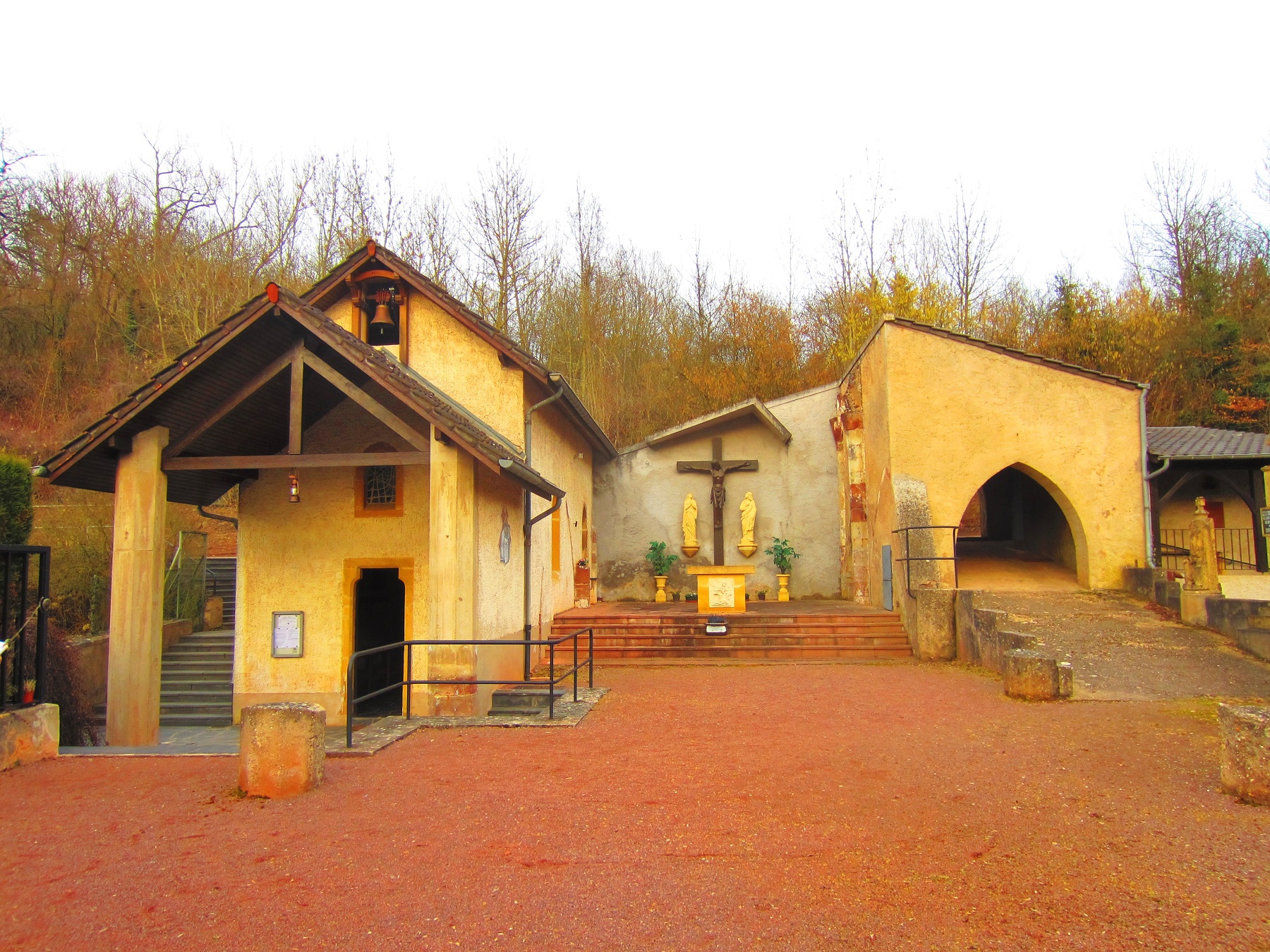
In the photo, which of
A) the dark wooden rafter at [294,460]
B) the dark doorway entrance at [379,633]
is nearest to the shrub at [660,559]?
the dark doorway entrance at [379,633]

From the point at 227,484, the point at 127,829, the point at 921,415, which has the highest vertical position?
the point at 921,415

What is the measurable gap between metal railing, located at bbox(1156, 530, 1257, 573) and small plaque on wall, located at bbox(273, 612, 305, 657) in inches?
628

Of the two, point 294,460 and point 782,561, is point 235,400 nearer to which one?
point 294,460

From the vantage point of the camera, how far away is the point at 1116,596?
1434 cm

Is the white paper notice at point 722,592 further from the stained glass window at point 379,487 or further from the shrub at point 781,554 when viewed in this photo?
the stained glass window at point 379,487

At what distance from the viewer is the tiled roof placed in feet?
54.3

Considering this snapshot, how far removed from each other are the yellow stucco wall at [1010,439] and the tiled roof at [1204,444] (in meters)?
2.37

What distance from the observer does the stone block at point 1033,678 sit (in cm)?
978

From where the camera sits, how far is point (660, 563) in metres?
20.0

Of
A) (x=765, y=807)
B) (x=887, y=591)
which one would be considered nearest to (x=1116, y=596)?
(x=887, y=591)

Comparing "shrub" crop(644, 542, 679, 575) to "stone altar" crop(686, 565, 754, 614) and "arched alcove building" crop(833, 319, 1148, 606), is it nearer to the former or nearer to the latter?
"stone altar" crop(686, 565, 754, 614)

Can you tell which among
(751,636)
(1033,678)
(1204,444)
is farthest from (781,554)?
(1033,678)

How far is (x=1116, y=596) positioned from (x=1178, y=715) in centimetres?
612

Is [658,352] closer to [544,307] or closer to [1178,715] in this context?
[544,307]
